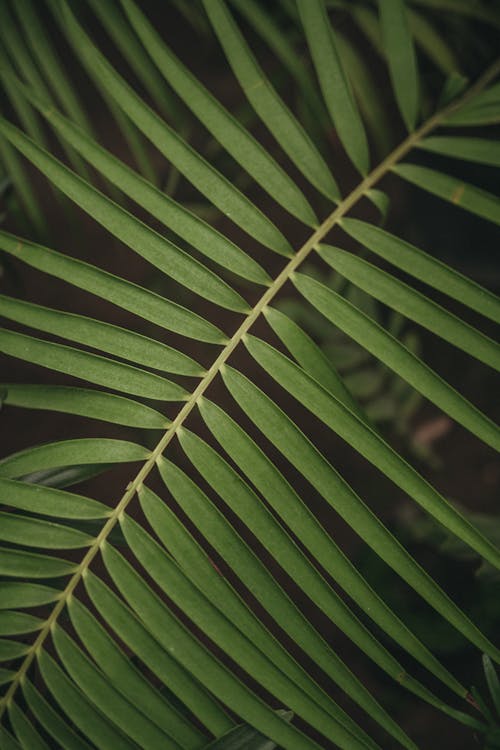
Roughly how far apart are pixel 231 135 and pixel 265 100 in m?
0.05

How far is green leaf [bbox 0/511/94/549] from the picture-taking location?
51cm

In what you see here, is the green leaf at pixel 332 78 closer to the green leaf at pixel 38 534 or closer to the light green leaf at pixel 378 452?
the light green leaf at pixel 378 452

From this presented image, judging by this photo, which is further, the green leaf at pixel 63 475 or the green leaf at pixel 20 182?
the green leaf at pixel 20 182

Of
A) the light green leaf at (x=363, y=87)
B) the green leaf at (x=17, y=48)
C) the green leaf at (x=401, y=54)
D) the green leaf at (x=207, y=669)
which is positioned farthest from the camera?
the light green leaf at (x=363, y=87)

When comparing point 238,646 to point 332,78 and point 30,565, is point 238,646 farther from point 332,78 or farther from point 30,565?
point 332,78

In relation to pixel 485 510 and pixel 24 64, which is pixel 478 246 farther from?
pixel 24 64

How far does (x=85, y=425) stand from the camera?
132cm

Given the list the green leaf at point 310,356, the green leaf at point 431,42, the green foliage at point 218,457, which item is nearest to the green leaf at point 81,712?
the green foliage at point 218,457

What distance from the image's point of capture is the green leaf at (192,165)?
0.55 meters

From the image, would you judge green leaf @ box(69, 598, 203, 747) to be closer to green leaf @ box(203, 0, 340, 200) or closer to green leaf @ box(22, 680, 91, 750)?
green leaf @ box(22, 680, 91, 750)

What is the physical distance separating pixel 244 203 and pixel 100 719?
46 centimetres

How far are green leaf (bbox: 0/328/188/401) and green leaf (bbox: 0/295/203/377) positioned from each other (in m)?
0.01

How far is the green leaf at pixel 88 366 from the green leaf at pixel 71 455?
48 millimetres

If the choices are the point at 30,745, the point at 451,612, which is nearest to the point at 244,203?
the point at 451,612
